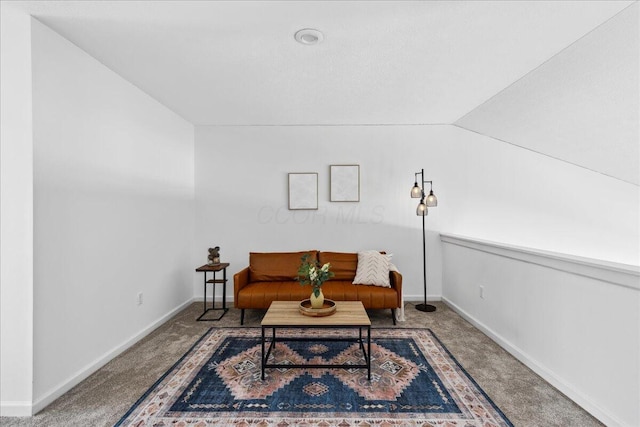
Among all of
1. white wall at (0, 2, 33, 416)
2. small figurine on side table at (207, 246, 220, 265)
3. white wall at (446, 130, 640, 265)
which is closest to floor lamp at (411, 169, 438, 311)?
white wall at (446, 130, 640, 265)

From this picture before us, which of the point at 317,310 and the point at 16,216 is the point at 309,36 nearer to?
the point at 317,310

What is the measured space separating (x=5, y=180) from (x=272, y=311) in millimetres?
2159

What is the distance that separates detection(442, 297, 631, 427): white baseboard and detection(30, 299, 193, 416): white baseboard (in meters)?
3.76

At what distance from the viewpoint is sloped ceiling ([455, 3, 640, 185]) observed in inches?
87.0

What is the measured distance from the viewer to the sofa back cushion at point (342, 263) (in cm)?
379

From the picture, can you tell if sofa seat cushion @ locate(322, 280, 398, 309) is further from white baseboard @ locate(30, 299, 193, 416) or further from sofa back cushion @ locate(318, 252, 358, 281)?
white baseboard @ locate(30, 299, 193, 416)

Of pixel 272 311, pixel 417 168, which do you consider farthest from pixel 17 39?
pixel 417 168

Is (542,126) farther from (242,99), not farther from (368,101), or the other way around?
(242,99)

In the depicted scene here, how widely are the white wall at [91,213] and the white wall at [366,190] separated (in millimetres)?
886

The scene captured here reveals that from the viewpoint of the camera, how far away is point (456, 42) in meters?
2.19

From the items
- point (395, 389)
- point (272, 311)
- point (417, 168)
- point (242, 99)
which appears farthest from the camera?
point (417, 168)

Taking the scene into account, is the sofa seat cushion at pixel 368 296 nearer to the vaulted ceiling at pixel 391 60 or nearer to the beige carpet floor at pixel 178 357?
the beige carpet floor at pixel 178 357

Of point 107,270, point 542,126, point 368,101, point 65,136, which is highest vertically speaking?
point 368,101

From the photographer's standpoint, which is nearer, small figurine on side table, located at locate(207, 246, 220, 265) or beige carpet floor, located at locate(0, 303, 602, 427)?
beige carpet floor, located at locate(0, 303, 602, 427)
